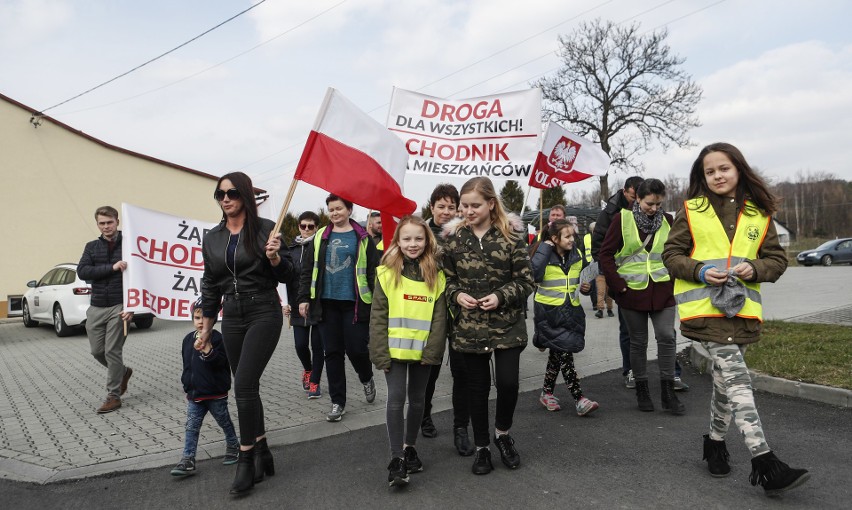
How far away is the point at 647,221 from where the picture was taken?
5219mm

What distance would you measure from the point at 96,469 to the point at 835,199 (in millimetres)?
102336

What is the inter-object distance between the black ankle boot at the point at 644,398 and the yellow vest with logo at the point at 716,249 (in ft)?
5.58

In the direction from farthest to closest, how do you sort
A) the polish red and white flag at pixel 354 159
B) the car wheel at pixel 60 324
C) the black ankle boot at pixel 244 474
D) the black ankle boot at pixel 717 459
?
the car wheel at pixel 60 324 → the polish red and white flag at pixel 354 159 → the black ankle boot at pixel 244 474 → the black ankle boot at pixel 717 459

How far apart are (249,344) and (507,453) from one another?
72.2 inches

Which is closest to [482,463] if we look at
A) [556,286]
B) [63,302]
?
[556,286]

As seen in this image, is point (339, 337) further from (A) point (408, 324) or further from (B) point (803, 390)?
(B) point (803, 390)

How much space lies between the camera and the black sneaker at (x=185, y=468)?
4.07m

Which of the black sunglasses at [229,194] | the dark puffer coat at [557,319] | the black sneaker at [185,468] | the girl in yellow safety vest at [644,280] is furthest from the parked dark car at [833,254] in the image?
the black sneaker at [185,468]

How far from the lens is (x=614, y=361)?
746 centimetres

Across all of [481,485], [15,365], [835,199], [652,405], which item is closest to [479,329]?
[481,485]

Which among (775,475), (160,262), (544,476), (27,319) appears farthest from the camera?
(27,319)

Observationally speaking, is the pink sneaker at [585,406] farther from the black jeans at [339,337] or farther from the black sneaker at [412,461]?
the black jeans at [339,337]

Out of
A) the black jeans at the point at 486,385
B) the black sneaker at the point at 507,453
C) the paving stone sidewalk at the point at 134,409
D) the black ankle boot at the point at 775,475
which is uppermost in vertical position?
the black jeans at the point at 486,385

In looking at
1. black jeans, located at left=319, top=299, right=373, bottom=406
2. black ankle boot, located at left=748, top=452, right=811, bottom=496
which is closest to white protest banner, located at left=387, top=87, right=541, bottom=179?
black jeans, located at left=319, top=299, right=373, bottom=406
